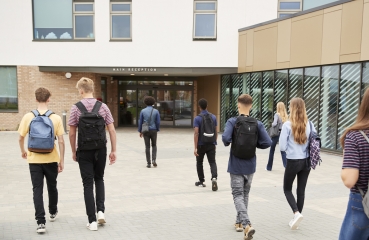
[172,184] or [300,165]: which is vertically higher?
[300,165]

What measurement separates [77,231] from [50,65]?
1465cm

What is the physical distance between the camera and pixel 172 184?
7.73 metres

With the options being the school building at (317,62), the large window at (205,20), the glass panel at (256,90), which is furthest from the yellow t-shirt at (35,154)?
the large window at (205,20)

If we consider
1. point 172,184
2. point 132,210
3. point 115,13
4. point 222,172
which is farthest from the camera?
point 115,13

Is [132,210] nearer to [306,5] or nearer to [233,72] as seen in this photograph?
[233,72]

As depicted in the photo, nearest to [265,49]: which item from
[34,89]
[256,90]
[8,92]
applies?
[256,90]

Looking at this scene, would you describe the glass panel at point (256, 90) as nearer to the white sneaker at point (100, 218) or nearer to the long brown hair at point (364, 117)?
the white sneaker at point (100, 218)

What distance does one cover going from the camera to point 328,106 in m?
12.3

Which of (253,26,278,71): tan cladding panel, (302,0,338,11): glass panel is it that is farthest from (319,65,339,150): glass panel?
(302,0,338,11): glass panel

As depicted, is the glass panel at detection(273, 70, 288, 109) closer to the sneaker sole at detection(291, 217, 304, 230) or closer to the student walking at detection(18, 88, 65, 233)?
the sneaker sole at detection(291, 217, 304, 230)

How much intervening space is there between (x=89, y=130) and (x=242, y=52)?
13.2 meters

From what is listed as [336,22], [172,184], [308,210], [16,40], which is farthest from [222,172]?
[16,40]

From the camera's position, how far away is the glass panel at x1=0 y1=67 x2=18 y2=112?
1845 centimetres

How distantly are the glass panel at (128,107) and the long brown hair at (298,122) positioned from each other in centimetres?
1737
